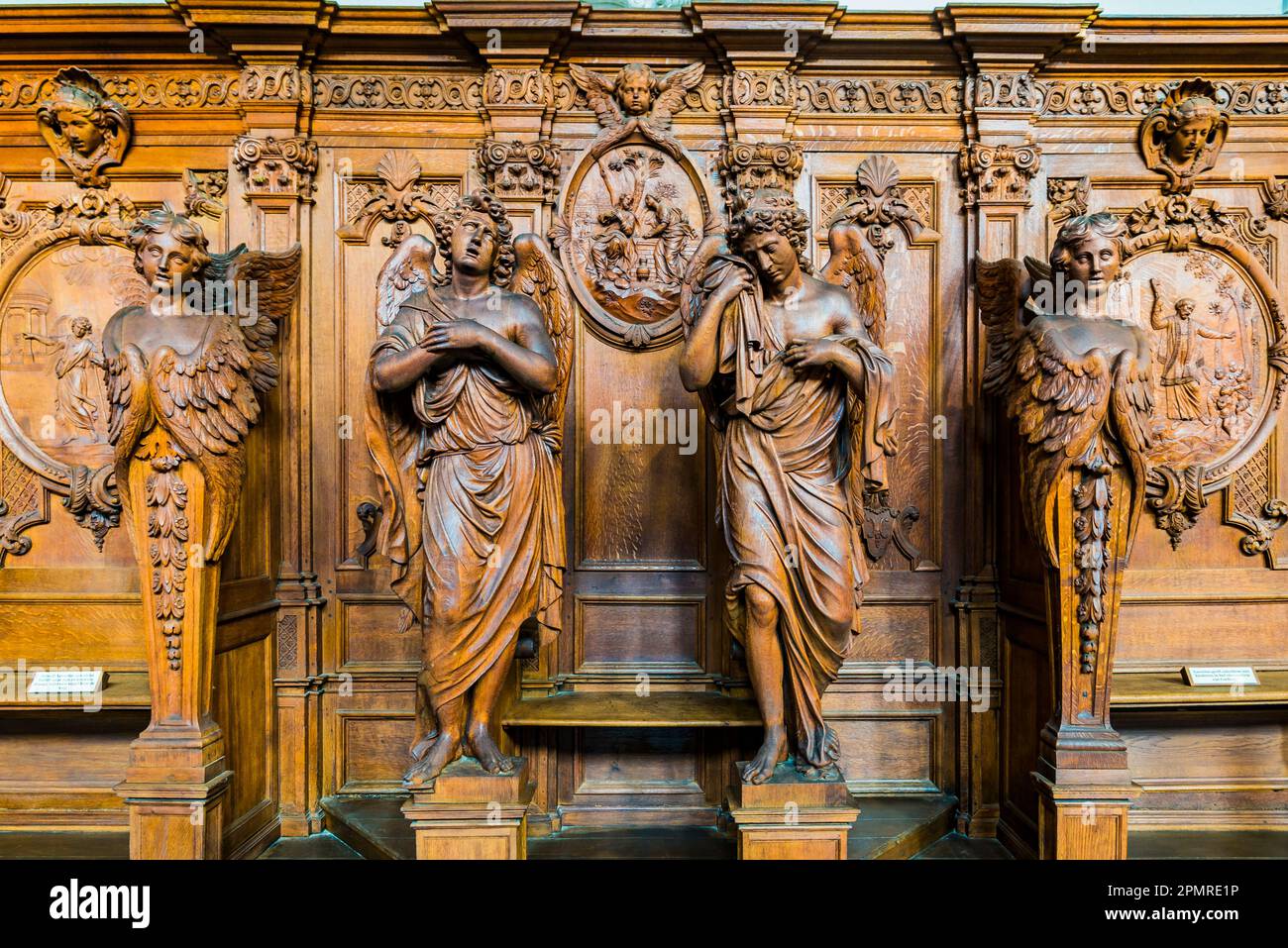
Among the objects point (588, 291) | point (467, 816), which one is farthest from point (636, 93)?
point (467, 816)

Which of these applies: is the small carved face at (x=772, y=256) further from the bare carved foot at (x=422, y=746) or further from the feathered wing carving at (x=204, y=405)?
the bare carved foot at (x=422, y=746)

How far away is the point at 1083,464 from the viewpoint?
296cm

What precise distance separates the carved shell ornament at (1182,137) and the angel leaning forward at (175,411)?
427cm

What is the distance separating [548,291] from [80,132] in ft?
8.16

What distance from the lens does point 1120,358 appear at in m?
2.92

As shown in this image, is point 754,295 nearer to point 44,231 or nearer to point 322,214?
point 322,214

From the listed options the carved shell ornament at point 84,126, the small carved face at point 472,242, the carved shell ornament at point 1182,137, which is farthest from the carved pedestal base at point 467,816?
the carved shell ornament at point 1182,137

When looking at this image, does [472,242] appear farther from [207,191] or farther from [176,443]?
[207,191]

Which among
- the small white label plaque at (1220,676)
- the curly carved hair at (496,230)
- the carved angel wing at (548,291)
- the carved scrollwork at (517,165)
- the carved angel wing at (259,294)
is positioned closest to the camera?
the curly carved hair at (496,230)

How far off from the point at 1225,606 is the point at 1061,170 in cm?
224

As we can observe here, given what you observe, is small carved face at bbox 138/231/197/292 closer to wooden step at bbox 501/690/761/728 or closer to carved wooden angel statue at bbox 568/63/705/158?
carved wooden angel statue at bbox 568/63/705/158

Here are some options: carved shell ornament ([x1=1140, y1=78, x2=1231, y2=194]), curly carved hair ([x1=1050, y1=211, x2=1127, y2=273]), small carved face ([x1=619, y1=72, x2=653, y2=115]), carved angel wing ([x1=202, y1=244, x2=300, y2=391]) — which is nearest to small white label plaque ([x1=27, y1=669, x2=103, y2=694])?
carved angel wing ([x1=202, y1=244, x2=300, y2=391])

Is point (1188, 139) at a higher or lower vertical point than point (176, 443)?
higher

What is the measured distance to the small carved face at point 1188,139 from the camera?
3.68 m
